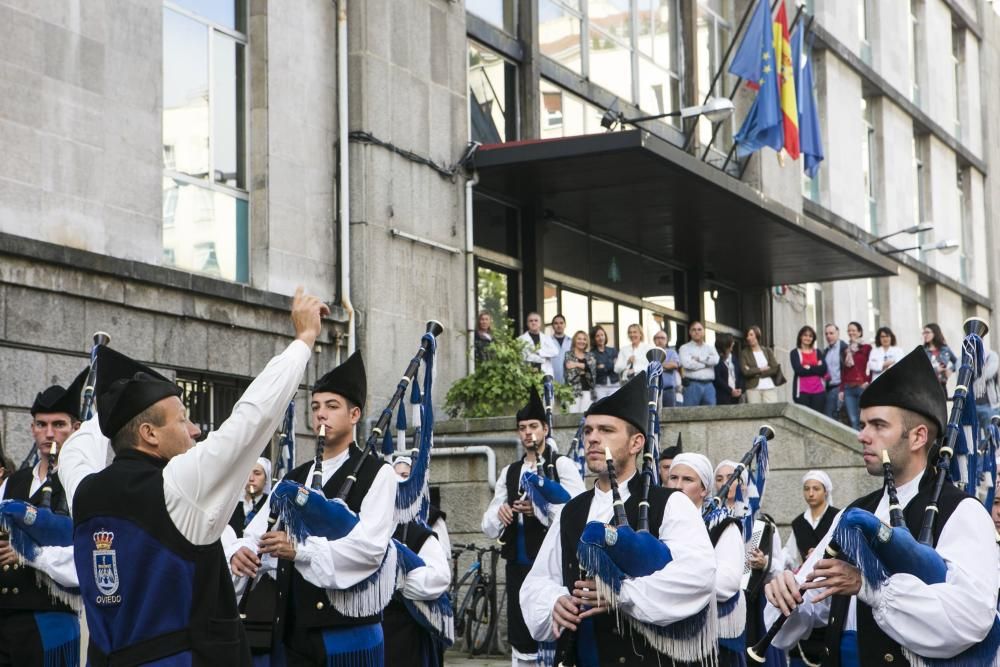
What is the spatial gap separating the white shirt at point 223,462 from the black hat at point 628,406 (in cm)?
185

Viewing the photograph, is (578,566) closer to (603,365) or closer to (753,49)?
(603,365)

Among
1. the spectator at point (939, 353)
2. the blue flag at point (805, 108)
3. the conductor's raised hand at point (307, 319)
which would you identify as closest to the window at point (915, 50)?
the blue flag at point (805, 108)

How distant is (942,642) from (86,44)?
10.5 metres

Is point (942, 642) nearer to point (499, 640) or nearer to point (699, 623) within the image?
point (699, 623)

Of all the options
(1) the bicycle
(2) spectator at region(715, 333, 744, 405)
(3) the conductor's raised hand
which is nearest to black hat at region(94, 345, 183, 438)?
(3) the conductor's raised hand

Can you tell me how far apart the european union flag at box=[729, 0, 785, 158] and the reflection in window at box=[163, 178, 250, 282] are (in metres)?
9.32

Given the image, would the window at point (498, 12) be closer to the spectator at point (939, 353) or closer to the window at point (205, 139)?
the window at point (205, 139)

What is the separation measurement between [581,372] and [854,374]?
14.7ft

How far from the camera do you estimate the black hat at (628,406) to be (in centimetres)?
675

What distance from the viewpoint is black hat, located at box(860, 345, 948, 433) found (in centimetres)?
596

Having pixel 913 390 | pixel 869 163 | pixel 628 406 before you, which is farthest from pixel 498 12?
pixel 913 390

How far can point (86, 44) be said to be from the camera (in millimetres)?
13625

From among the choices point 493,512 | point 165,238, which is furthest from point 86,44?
point 493,512

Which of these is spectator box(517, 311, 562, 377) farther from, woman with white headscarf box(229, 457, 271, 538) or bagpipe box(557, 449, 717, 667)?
bagpipe box(557, 449, 717, 667)
